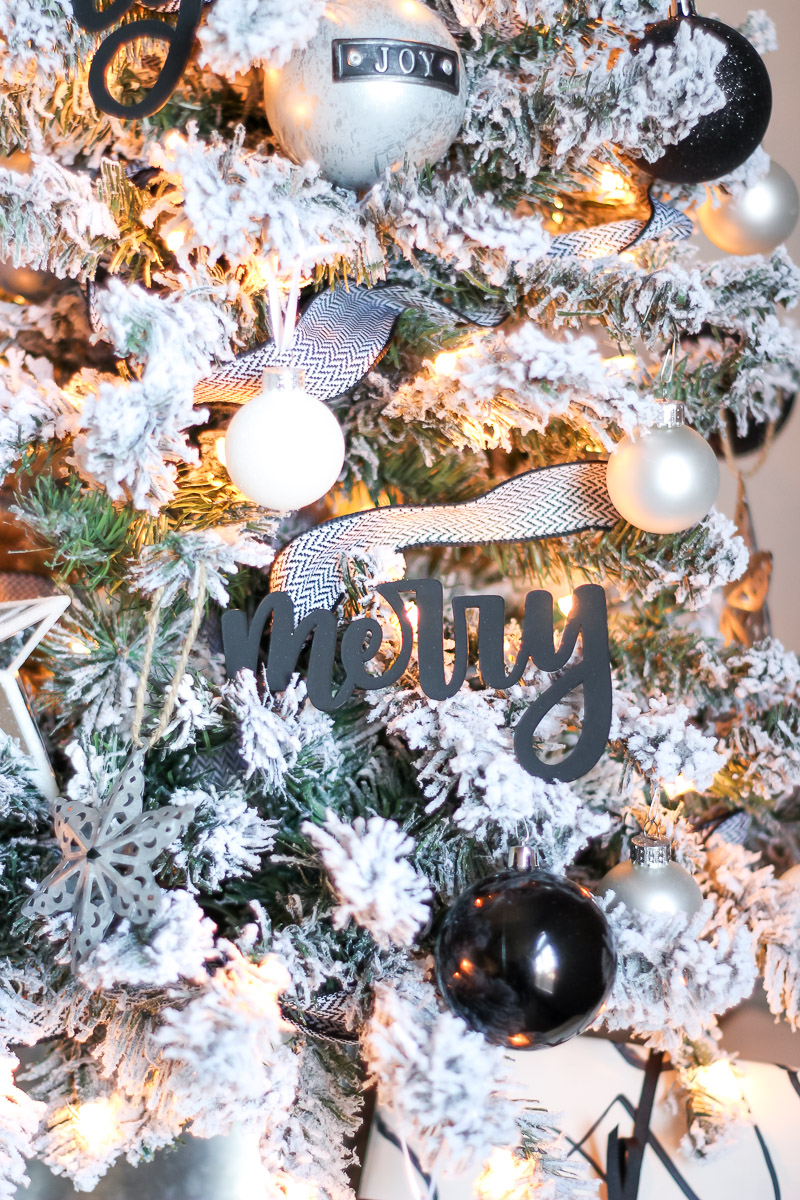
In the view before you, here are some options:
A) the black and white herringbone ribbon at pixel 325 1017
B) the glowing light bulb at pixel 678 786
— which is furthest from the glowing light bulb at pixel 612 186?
the black and white herringbone ribbon at pixel 325 1017

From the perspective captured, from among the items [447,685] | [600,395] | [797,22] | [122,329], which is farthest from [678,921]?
[797,22]

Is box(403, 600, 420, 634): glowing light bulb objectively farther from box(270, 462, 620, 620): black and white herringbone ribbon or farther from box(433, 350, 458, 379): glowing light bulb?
box(433, 350, 458, 379): glowing light bulb

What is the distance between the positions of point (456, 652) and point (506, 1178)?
278mm

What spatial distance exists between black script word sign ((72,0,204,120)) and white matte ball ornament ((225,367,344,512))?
147mm

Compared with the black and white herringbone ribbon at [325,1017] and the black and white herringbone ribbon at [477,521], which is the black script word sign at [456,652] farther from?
the black and white herringbone ribbon at [325,1017]

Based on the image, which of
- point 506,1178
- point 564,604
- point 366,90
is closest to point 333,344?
point 366,90

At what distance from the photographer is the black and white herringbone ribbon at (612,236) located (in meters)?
0.55

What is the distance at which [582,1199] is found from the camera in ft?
1.55

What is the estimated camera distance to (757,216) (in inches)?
24.9

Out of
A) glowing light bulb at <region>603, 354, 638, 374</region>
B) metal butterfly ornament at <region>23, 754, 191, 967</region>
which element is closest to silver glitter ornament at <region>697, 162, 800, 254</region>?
glowing light bulb at <region>603, 354, 638, 374</region>

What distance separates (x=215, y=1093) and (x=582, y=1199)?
211 millimetres

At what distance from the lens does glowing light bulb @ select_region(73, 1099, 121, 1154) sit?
1.77 feet

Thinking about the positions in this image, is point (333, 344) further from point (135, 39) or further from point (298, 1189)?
point (298, 1189)

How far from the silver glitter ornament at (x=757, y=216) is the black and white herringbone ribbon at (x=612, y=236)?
9 centimetres
